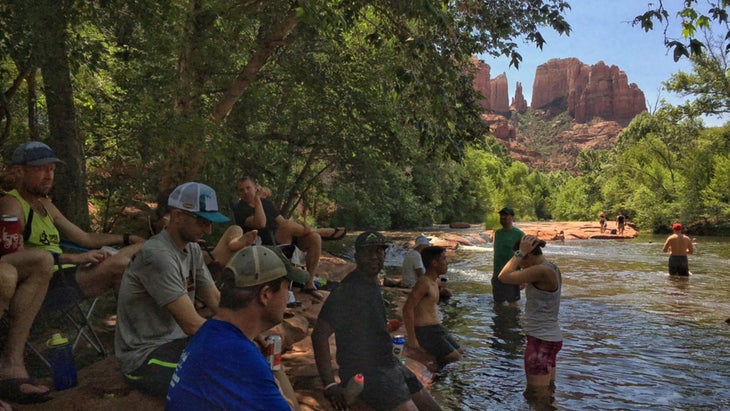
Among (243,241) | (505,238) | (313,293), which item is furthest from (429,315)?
(505,238)

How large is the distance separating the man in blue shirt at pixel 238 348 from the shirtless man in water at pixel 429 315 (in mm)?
4217

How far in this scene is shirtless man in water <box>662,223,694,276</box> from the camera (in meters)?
16.0

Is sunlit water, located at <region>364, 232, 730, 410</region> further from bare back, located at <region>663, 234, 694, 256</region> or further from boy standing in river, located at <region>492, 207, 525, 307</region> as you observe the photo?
boy standing in river, located at <region>492, 207, 525, 307</region>

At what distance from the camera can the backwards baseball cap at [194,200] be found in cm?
341

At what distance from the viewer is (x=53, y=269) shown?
4426mm

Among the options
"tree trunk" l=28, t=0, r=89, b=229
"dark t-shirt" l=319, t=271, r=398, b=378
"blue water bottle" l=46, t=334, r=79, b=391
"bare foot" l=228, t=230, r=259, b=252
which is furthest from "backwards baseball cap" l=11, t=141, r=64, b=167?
"tree trunk" l=28, t=0, r=89, b=229

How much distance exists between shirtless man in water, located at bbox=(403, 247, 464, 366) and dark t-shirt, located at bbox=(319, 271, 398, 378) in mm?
2141

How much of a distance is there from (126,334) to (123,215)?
9.23 m

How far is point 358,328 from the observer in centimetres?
418

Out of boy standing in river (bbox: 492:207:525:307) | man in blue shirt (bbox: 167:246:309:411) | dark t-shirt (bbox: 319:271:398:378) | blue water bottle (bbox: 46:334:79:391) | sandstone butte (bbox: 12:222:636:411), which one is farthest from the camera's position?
boy standing in river (bbox: 492:207:525:307)

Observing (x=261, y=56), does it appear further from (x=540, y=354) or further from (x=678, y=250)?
(x=678, y=250)

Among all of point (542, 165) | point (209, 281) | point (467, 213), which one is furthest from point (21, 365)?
point (542, 165)

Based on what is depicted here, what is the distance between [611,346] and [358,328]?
6.12 meters

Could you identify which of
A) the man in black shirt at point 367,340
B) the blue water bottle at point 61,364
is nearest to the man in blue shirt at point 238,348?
the man in black shirt at point 367,340
